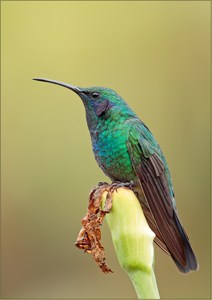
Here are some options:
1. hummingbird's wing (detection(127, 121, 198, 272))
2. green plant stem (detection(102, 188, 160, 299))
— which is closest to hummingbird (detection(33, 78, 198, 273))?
hummingbird's wing (detection(127, 121, 198, 272))

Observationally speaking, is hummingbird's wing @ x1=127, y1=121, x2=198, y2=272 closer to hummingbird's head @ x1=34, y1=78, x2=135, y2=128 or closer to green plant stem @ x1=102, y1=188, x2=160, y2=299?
hummingbird's head @ x1=34, y1=78, x2=135, y2=128

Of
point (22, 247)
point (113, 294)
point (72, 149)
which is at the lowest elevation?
point (113, 294)

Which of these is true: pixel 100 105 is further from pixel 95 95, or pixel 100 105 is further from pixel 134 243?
pixel 134 243

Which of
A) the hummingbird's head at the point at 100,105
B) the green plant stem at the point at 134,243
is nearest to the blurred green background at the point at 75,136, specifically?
the hummingbird's head at the point at 100,105

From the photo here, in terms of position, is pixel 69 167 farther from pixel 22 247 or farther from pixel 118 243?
pixel 118 243

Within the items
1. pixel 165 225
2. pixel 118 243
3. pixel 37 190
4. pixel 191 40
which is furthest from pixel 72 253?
pixel 118 243

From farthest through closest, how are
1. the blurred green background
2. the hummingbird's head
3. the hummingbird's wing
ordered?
the blurred green background
the hummingbird's head
the hummingbird's wing
